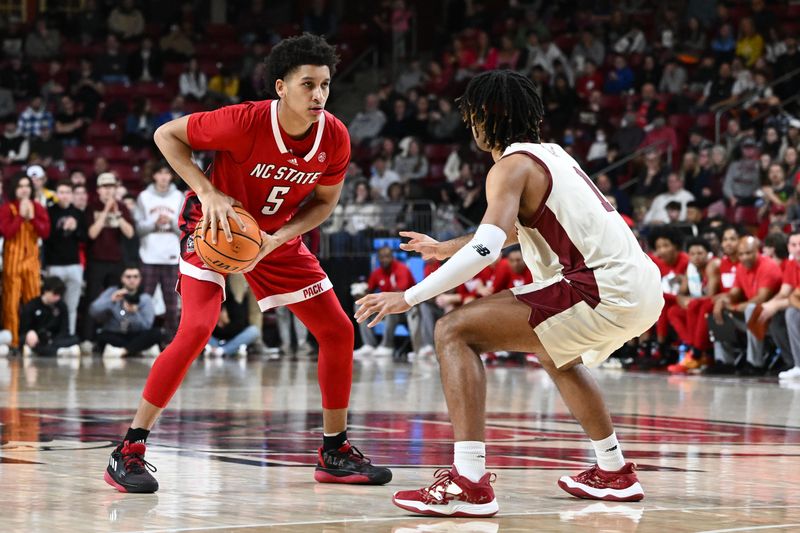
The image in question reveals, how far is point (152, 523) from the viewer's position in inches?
161

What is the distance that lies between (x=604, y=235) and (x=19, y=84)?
63.9 ft

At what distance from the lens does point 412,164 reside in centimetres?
1964

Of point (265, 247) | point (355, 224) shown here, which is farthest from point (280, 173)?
point (355, 224)

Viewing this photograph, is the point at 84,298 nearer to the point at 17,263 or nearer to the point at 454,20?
the point at 17,263

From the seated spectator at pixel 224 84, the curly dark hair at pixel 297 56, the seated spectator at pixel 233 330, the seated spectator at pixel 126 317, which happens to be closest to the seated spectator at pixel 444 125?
the seated spectator at pixel 224 84

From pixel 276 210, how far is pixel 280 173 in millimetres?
226

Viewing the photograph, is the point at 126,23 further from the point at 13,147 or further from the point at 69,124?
the point at 13,147

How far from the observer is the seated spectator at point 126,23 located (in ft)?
78.3

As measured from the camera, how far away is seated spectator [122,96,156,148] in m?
21.4

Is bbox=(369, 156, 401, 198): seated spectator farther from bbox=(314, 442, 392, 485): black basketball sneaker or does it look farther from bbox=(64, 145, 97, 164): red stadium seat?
bbox=(314, 442, 392, 485): black basketball sneaker

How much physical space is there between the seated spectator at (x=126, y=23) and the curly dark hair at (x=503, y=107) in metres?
20.1

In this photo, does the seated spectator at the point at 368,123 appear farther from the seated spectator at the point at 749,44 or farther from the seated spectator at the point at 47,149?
A: the seated spectator at the point at 749,44

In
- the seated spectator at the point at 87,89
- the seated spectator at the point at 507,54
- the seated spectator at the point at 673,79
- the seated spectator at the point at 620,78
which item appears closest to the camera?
the seated spectator at the point at 673,79

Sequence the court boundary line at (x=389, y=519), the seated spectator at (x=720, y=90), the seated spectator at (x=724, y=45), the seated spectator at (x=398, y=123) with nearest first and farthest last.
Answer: the court boundary line at (x=389, y=519)
the seated spectator at (x=720, y=90)
the seated spectator at (x=724, y=45)
the seated spectator at (x=398, y=123)
